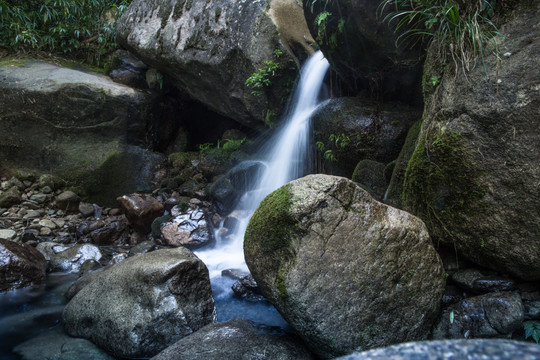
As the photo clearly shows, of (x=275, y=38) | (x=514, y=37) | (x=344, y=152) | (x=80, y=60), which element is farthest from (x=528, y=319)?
(x=80, y=60)

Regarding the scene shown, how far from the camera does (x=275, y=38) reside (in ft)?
21.3

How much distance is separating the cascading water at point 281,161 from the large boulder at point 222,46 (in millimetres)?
403

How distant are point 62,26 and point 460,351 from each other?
38.1 ft

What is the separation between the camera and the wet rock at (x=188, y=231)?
6152 mm

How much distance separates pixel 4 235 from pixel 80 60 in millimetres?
6195

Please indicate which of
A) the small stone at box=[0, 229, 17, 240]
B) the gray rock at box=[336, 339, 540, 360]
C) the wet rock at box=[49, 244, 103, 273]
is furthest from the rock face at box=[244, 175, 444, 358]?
the small stone at box=[0, 229, 17, 240]

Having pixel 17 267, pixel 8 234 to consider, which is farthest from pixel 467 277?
pixel 8 234

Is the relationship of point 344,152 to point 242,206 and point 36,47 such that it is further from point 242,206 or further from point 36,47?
point 36,47

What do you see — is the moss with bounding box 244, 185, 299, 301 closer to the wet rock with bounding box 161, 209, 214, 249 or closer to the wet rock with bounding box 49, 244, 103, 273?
the wet rock with bounding box 161, 209, 214, 249

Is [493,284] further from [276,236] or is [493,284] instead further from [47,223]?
[47,223]

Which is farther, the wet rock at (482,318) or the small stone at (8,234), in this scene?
the small stone at (8,234)

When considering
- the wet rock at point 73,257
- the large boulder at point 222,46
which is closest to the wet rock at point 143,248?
the wet rock at point 73,257

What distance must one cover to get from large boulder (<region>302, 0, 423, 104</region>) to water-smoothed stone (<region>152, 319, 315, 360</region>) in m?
3.46

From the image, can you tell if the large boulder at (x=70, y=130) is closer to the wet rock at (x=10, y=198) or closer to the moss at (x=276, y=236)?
the wet rock at (x=10, y=198)
